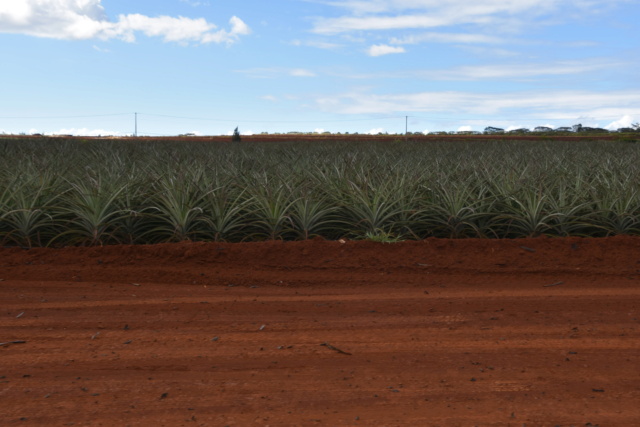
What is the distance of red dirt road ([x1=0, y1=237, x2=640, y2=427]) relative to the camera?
2.18 metres

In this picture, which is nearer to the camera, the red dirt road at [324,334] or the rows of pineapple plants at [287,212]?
the red dirt road at [324,334]

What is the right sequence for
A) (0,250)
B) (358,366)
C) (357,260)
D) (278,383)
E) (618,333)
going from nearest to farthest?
(278,383)
(358,366)
(618,333)
(357,260)
(0,250)

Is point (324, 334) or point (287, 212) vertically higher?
point (287, 212)

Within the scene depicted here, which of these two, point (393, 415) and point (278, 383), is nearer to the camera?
point (393, 415)

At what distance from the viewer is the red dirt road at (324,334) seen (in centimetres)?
218

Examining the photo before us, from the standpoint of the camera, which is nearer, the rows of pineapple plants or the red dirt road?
the red dirt road

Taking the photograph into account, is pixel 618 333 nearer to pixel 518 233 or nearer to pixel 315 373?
pixel 315 373

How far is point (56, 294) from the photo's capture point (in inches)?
155

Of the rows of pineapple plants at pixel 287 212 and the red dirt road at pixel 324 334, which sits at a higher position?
the rows of pineapple plants at pixel 287 212

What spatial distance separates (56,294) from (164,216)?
195cm

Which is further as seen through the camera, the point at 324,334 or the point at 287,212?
the point at 287,212

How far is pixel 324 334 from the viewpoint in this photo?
3018 mm

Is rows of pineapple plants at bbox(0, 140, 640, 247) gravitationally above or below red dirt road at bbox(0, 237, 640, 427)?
above

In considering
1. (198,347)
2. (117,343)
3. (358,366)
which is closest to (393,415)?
(358,366)
